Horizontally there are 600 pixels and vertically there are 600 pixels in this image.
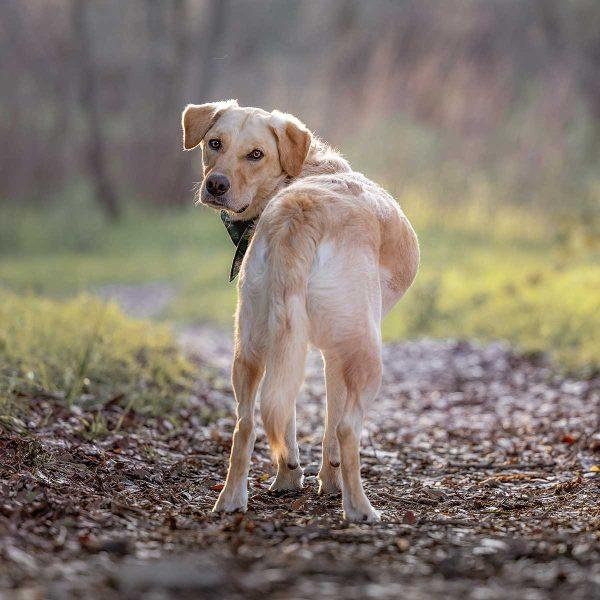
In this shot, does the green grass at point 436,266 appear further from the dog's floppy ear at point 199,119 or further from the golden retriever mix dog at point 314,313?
the golden retriever mix dog at point 314,313

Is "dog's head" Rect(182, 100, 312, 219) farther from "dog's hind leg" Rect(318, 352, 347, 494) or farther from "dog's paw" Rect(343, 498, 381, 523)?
"dog's paw" Rect(343, 498, 381, 523)

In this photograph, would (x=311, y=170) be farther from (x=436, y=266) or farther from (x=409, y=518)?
(x=436, y=266)

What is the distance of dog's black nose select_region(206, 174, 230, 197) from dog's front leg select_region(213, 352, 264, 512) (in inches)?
42.3

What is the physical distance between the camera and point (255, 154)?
4539mm

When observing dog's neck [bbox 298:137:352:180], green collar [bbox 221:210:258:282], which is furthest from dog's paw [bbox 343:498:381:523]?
dog's neck [bbox 298:137:352:180]

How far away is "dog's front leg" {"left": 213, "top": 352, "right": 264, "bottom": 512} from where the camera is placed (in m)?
3.64

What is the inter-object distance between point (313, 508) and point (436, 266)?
9407 millimetres

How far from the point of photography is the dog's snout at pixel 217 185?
443 centimetres

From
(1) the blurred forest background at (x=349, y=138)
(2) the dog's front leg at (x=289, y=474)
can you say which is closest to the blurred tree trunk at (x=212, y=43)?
(1) the blurred forest background at (x=349, y=138)

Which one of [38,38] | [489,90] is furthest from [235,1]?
[489,90]

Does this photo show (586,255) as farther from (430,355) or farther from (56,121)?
(56,121)

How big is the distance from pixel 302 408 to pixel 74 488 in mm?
3205

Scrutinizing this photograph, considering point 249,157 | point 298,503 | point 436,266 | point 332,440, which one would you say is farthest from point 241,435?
point 436,266

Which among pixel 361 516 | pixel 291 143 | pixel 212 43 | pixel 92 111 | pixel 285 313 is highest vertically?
pixel 212 43
